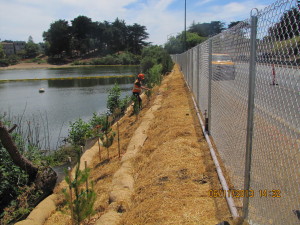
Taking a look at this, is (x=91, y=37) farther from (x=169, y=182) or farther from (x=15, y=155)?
(x=169, y=182)

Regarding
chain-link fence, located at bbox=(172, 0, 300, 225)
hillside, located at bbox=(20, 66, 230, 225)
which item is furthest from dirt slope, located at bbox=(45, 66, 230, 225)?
chain-link fence, located at bbox=(172, 0, 300, 225)

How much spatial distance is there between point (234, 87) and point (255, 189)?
54.4 inches

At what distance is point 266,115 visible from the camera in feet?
9.41

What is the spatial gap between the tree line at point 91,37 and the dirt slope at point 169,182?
100 m

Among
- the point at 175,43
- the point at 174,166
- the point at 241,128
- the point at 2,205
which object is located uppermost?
the point at 175,43

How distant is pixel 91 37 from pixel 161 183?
114364 mm

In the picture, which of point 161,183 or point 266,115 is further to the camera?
point 161,183

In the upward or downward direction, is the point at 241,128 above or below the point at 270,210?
above

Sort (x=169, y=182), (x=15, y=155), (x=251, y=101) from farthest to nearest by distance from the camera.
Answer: (x=15, y=155) < (x=169, y=182) < (x=251, y=101)

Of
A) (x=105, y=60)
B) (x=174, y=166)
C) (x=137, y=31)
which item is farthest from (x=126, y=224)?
(x=137, y=31)

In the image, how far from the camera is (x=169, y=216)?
11.3 feet

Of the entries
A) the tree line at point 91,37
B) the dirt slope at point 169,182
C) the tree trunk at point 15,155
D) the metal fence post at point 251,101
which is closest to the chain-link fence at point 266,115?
the metal fence post at point 251,101

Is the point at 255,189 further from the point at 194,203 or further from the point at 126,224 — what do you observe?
the point at 126,224

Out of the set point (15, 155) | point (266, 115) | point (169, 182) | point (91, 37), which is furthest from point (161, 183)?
point (91, 37)
